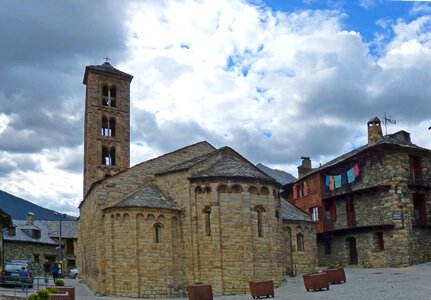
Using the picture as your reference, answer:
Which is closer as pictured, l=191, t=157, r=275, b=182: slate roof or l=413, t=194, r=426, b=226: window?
l=191, t=157, r=275, b=182: slate roof

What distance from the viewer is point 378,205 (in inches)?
1473

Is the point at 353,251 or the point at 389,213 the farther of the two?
the point at 353,251

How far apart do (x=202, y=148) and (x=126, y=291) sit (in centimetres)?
1205

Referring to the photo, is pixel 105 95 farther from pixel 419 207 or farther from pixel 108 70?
pixel 419 207

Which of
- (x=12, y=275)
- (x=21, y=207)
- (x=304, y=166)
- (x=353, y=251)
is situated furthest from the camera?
(x=21, y=207)

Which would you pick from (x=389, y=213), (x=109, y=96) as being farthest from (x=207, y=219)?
(x=109, y=96)

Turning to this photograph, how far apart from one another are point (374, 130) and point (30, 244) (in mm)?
39540

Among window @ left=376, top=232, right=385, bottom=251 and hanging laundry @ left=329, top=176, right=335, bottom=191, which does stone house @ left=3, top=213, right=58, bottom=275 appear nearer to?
hanging laundry @ left=329, top=176, right=335, bottom=191

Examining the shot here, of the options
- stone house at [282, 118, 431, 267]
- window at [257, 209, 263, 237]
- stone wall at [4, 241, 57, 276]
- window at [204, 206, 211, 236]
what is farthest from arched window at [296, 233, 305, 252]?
stone wall at [4, 241, 57, 276]

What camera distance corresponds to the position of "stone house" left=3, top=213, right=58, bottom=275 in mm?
54625

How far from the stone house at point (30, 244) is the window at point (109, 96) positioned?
19.4m

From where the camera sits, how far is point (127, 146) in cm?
4347

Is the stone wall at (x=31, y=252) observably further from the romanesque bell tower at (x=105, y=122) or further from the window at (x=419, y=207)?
the window at (x=419, y=207)

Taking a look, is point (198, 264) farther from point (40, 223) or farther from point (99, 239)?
point (40, 223)
